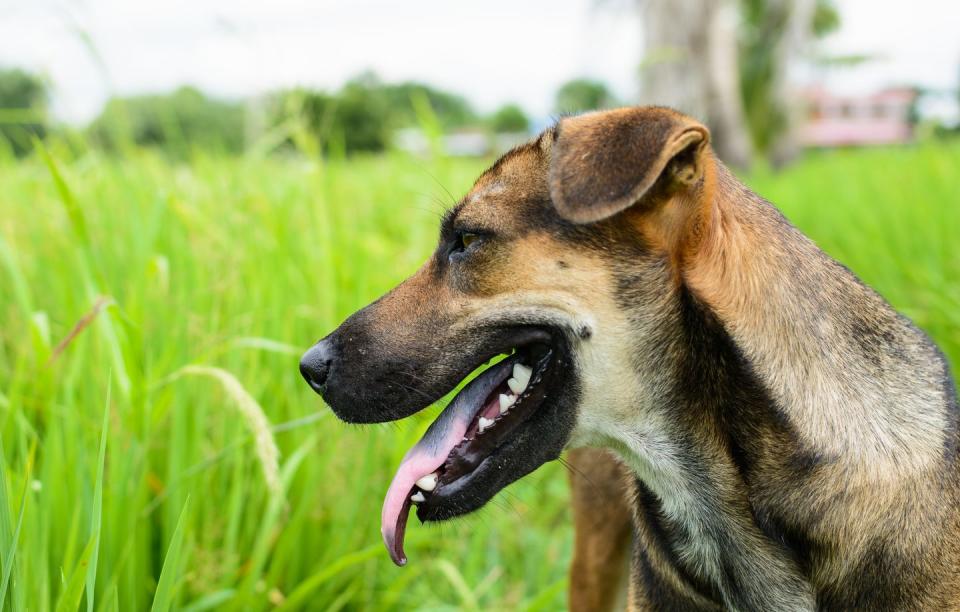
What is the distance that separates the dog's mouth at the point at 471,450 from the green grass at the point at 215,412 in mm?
324

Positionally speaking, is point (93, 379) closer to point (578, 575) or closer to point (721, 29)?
point (578, 575)

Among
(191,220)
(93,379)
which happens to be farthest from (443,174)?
(93,379)

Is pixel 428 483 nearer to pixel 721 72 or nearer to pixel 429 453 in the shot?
pixel 429 453

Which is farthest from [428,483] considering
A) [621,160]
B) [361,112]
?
[361,112]

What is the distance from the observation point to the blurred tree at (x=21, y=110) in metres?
3.81

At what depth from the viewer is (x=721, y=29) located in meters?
14.9

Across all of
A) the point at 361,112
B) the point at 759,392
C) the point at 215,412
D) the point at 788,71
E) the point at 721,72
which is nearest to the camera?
the point at 759,392

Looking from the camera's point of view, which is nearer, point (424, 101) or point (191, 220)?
point (191, 220)

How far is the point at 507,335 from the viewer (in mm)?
2197

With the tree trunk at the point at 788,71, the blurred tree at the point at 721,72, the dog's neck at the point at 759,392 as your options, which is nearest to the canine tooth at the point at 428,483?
the dog's neck at the point at 759,392

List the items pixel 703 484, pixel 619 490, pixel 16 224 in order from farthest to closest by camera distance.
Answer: pixel 16 224, pixel 619 490, pixel 703 484

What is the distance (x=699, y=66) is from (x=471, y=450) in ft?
45.3

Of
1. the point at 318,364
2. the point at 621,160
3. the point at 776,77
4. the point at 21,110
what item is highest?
the point at 21,110

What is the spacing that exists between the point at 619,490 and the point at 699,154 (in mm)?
1274
